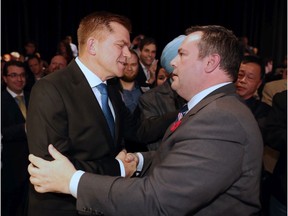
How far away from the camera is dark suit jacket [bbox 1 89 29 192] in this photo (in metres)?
2.94

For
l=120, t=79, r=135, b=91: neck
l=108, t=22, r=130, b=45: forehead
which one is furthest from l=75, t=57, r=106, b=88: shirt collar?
l=120, t=79, r=135, b=91: neck

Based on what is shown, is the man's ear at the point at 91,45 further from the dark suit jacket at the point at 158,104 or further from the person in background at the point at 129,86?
the person in background at the point at 129,86

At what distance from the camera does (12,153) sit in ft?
9.74

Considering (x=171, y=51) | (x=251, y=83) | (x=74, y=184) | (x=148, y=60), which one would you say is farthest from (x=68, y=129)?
(x=148, y=60)

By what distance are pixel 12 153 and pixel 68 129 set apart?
5.35ft

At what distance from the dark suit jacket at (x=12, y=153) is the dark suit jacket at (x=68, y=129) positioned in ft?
4.63

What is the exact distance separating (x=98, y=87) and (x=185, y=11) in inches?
435

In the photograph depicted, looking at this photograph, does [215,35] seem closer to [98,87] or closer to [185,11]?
[98,87]

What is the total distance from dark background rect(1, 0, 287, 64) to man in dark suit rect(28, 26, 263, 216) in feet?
31.7

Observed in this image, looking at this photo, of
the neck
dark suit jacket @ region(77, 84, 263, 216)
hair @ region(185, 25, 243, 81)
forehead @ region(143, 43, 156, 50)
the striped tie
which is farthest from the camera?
forehead @ region(143, 43, 156, 50)

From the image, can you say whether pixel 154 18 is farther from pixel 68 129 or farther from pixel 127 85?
pixel 68 129

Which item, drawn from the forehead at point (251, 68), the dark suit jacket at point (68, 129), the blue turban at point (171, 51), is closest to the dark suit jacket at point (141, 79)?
the forehead at point (251, 68)

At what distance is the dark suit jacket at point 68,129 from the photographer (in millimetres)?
1457

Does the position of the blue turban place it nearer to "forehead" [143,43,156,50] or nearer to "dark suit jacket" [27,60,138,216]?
"dark suit jacket" [27,60,138,216]
